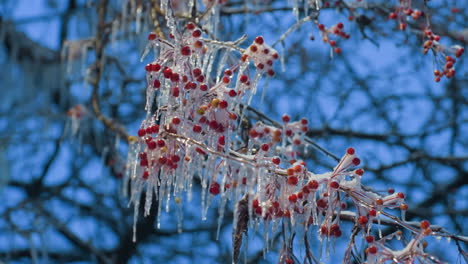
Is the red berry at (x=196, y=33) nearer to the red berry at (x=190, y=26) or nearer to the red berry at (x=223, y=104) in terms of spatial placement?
the red berry at (x=190, y=26)

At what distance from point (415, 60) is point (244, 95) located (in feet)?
15.1

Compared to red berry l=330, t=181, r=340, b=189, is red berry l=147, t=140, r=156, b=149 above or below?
above

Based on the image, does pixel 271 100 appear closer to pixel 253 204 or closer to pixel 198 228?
pixel 198 228

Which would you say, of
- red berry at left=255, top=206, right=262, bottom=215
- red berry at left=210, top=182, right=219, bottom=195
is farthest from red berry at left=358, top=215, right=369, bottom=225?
red berry at left=210, top=182, right=219, bottom=195

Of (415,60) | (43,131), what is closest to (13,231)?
(43,131)

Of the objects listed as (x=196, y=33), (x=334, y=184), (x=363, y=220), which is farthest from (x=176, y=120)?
(x=363, y=220)

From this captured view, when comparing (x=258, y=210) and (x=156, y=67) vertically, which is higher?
(x=156, y=67)

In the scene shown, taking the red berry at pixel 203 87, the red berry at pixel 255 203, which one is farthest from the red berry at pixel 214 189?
the red berry at pixel 203 87

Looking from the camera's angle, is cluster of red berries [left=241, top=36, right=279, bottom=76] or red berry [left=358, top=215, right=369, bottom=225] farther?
cluster of red berries [left=241, top=36, right=279, bottom=76]

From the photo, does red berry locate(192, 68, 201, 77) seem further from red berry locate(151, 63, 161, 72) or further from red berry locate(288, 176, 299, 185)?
red berry locate(288, 176, 299, 185)

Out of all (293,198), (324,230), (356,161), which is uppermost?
(356,161)

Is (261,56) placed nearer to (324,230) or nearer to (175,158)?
(175,158)

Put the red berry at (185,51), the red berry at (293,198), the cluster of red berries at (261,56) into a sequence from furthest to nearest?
the cluster of red berries at (261,56)
the red berry at (185,51)
the red berry at (293,198)

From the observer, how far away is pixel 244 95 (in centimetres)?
233
